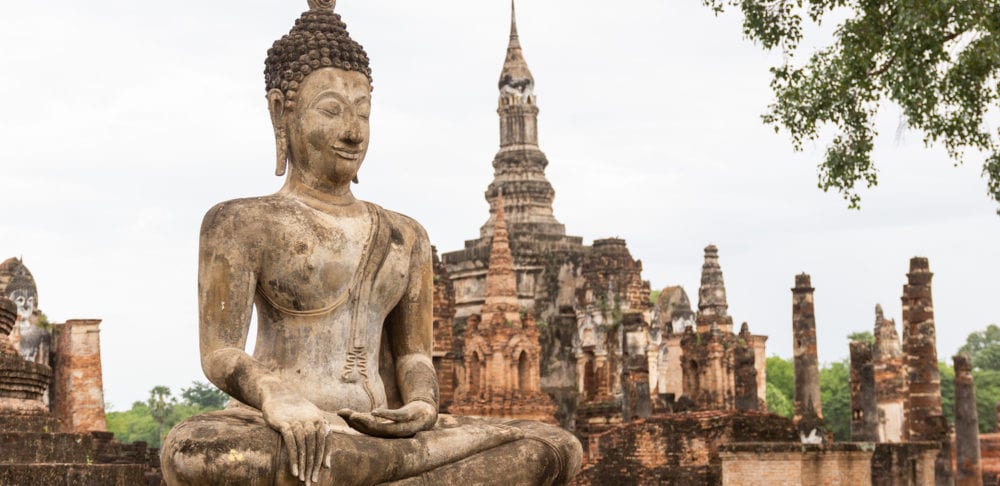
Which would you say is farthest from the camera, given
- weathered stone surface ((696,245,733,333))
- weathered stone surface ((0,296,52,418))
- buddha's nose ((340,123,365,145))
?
weathered stone surface ((696,245,733,333))

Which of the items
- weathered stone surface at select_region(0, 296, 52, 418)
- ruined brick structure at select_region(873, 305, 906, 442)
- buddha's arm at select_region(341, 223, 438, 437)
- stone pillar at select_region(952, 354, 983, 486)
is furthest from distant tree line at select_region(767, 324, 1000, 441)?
buddha's arm at select_region(341, 223, 438, 437)


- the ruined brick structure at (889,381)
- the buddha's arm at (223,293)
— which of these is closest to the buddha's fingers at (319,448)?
the buddha's arm at (223,293)

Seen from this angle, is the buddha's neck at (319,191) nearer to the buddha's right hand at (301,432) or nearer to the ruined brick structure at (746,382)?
the buddha's right hand at (301,432)

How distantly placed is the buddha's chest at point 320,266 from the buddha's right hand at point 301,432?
49 centimetres

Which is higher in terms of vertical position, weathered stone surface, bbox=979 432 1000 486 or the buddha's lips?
the buddha's lips

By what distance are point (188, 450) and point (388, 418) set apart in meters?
0.67

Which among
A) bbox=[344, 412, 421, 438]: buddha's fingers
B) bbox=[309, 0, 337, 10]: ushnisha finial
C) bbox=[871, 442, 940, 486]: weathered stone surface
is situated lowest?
bbox=[871, 442, 940, 486]: weathered stone surface

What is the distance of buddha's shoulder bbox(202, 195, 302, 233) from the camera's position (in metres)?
5.29

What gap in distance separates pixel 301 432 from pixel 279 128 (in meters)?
1.28

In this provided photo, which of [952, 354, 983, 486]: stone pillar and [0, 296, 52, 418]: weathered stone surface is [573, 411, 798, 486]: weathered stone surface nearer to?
[0, 296, 52, 418]: weathered stone surface

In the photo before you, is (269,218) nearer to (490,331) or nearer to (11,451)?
A: (11,451)

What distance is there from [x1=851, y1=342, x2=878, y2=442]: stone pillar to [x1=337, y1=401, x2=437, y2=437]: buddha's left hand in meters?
19.2

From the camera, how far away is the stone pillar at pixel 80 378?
19.9 metres

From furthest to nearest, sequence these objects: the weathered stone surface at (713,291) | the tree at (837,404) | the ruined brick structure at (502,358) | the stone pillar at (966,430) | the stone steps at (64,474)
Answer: the tree at (837,404) → the weathered stone surface at (713,291) → the ruined brick structure at (502,358) → the stone pillar at (966,430) → the stone steps at (64,474)
